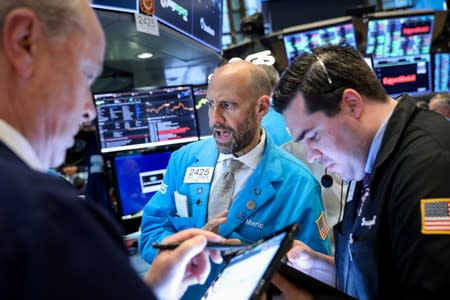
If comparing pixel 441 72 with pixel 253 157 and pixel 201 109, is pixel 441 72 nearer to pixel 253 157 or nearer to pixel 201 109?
pixel 201 109

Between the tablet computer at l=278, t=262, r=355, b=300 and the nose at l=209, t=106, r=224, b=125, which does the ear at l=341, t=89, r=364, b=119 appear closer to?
the tablet computer at l=278, t=262, r=355, b=300

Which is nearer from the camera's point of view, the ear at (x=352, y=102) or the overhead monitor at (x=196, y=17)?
Answer: the ear at (x=352, y=102)

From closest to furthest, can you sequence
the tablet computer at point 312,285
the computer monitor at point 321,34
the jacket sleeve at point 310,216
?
the tablet computer at point 312,285 → the jacket sleeve at point 310,216 → the computer monitor at point 321,34

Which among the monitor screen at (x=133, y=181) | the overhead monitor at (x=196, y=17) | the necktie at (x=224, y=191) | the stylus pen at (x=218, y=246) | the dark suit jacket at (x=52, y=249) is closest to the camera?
the dark suit jacket at (x=52, y=249)

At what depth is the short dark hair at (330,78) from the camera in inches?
50.6

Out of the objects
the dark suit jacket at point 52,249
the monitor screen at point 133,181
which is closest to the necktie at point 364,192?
the dark suit jacket at point 52,249

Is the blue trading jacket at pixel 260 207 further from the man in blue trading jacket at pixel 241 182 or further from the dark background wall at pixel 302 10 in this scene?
the dark background wall at pixel 302 10

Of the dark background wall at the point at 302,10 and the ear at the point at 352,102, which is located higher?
the dark background wall at the point at 302,10

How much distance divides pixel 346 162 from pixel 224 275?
0.53 metres

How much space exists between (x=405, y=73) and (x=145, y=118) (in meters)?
3.99

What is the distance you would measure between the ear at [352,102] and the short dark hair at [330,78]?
0.01 m

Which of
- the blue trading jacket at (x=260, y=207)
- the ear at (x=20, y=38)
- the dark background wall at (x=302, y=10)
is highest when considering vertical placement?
the dark background wall at (x=302, y=10)

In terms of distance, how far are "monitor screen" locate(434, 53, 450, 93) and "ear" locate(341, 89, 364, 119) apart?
4.97 meters

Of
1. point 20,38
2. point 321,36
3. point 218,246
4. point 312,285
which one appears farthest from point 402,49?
point 20,38
